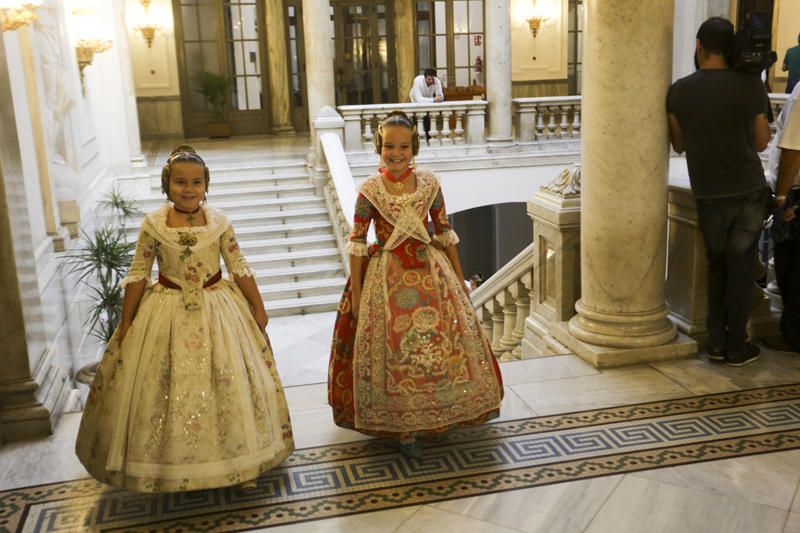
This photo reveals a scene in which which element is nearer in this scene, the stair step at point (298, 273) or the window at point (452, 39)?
the stair step at point (298, 273)

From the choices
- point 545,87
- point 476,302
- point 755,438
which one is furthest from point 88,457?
point 545,87

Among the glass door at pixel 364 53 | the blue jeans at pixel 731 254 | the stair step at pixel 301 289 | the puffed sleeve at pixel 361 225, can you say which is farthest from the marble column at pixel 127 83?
the blue jeans at pixel 731 254

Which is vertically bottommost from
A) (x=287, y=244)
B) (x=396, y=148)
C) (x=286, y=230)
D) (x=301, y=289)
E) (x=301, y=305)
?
(x=301, y=305)

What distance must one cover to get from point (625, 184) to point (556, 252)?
2.35 ft

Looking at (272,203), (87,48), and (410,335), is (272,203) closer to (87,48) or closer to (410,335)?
(87,48)

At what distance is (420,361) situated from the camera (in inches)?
132

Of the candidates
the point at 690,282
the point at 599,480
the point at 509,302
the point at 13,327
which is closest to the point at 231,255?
the point at 13,327

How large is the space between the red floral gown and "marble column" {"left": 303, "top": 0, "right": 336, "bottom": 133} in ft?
25.8

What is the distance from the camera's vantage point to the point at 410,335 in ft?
11.0

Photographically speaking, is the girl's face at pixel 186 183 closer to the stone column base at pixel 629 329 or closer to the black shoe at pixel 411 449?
the black shoe at pixel 411 449

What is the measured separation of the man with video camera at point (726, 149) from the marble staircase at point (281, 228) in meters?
5.58

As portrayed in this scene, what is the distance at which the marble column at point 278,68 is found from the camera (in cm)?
1512

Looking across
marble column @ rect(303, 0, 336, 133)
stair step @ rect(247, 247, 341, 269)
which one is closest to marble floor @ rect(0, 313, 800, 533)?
stair step @ rect(247, 247, 341, 269)

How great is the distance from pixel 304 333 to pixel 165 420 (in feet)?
18.3
